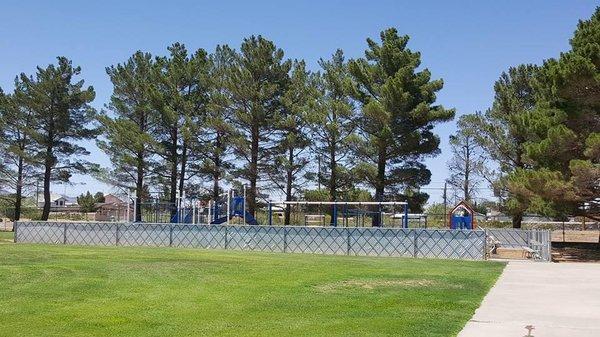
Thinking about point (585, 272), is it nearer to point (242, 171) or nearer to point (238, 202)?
point (238, 202)

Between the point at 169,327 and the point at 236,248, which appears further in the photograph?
the point at 236,248

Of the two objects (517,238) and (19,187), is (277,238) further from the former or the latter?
(19,187)

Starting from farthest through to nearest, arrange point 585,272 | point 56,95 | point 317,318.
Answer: point 56,95, point 585,272, point 317,318

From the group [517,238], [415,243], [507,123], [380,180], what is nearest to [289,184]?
[380,180]

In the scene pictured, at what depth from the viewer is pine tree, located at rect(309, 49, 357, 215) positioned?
43.6 m

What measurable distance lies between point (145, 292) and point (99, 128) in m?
43.2

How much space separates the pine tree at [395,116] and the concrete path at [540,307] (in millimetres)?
22385

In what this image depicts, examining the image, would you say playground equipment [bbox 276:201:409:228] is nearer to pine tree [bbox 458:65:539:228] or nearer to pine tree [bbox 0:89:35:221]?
pine tree [bbox 458:65:539:228]

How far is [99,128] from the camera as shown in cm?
5375

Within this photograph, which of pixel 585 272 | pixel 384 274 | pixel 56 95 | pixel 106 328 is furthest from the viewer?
pixel 56 95

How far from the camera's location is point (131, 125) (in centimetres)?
5031

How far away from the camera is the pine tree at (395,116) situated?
135ft

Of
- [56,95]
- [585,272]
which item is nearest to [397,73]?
[585,272]

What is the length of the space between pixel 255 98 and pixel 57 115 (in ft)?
56.6
